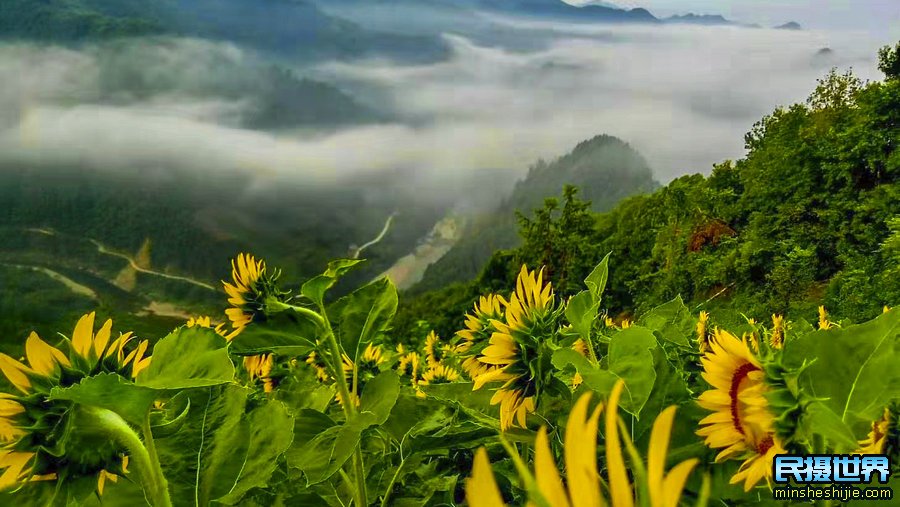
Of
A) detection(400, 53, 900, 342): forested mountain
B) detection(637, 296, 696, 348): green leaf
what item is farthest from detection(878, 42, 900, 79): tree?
detection(637, 296, 696, 348): green leaf

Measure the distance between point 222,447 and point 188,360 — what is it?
7cm

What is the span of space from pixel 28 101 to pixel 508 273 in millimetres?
50552

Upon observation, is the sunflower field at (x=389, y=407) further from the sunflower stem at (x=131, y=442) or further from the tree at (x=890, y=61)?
the tree at (x=890, y=61)

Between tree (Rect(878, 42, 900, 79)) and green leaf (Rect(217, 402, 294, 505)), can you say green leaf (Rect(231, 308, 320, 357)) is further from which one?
tree (Rect(878, 42, 900, 79))

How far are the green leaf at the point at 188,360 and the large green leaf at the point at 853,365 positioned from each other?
284 millimetres

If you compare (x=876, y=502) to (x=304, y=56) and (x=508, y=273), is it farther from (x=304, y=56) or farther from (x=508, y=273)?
(x=304, y=56)

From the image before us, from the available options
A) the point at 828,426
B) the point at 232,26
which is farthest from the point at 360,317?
the point at 232,26

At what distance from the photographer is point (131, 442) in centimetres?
24

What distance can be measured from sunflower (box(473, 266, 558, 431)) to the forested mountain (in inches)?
102

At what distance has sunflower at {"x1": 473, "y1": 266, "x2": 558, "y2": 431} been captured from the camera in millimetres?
365

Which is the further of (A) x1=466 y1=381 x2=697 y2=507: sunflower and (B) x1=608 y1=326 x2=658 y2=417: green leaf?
(B) x1=608 y1=326 x2=658 y2=417: green leaf

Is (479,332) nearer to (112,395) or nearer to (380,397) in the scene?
(380,397)

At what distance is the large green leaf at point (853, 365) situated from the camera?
293mm

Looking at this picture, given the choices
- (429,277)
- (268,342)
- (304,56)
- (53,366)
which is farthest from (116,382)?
(304,56)
